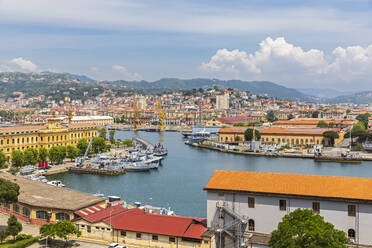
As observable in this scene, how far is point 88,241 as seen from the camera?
7.59 meters

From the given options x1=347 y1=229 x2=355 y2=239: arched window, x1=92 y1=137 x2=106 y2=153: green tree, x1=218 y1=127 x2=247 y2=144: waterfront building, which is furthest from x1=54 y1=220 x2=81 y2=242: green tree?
x1=218 y1=127 x2=247 y2=144: waterfront building

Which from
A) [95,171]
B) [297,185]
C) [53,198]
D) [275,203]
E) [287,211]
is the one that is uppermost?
[297,185]

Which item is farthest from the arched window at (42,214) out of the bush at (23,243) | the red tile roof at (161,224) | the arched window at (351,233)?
the arched window at (351,233)

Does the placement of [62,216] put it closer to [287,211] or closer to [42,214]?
[42,214]

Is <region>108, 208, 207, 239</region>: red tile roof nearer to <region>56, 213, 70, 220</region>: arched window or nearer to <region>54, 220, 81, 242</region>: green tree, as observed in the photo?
<region>54, 220, 81, 242</region>: green tree

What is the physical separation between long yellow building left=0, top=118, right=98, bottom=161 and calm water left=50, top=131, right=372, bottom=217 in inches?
153

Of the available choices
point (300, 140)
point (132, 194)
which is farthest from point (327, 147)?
point (132, 194)

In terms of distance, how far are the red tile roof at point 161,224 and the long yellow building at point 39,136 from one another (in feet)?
45.4

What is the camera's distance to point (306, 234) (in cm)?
533

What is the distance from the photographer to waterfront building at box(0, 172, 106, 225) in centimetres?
834

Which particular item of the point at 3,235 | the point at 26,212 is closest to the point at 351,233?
the point at 3,235

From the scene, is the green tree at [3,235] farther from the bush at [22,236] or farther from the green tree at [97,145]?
the green tree at [97,145]

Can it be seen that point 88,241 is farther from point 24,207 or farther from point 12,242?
point 24,207

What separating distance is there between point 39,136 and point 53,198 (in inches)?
512
